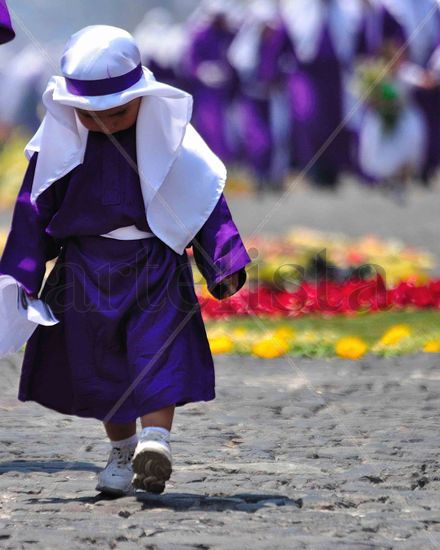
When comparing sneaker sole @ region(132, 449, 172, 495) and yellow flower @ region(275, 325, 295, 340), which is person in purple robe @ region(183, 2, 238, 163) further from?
sneaker sole @ region(132, 449, 172, 495)

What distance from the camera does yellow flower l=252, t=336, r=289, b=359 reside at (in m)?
7.46

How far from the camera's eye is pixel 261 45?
1819 cm

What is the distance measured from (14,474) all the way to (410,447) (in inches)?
53.2

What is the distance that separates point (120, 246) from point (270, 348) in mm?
3056

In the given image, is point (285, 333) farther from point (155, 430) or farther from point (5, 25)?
point (155, 430)

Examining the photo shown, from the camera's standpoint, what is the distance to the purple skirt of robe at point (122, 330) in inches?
176

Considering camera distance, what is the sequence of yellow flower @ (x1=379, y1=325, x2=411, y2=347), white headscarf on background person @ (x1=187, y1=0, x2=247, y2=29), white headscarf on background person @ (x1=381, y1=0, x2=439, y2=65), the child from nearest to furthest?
the child < yellow flower @ (x1=379, y1=325, x2=411, y2=347) < white headscarf on background person @ (x1=381, y1=0, x2=439, y2=65) < white headscarf on background person @ (x1=187, y1=0, x2=247, y2=29)

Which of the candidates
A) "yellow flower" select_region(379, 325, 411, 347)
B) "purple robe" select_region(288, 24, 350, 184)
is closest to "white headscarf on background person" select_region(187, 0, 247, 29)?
"purple robe" select_region(288, 24, 350, 184)

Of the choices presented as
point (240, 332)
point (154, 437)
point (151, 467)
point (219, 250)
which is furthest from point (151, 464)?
point (240, 332)

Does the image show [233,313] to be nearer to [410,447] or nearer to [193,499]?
[410,447]

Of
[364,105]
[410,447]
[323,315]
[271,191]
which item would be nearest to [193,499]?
[410,447]

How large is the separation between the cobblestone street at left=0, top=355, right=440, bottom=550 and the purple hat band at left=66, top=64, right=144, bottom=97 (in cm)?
121

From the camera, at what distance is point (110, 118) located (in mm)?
4488

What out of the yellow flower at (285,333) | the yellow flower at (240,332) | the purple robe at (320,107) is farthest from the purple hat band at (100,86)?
the purple robe at (320,107)
